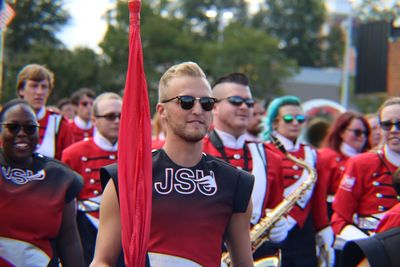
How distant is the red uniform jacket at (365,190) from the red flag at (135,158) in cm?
287

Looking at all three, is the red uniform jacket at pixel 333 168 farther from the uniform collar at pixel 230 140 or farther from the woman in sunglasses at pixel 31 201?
the woman in sunglasses at pixel 31 201

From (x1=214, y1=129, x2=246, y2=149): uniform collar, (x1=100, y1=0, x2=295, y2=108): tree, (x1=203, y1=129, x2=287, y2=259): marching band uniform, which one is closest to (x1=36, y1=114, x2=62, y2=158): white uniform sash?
(x1=203, y1=129, x2=287, y2=259): marching band uniform

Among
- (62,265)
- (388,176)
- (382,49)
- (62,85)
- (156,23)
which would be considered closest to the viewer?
(62,265)

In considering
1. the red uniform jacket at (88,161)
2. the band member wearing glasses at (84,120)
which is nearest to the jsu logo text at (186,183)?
the red uniform jacket at (88,161)

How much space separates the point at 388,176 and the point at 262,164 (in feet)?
3.43

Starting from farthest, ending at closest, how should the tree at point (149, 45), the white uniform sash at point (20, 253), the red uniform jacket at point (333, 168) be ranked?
the tree at point (149, 45), the red uniform jacket at point (333, 168), the white uniform sash at point (20, 253)

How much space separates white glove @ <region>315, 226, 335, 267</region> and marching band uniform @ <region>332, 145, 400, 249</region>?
934 millimetres

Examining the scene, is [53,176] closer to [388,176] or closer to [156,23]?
[388,176]

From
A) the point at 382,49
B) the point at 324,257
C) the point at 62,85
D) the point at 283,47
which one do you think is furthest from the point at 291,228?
the point at 283,47

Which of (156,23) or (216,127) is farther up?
(156,23)

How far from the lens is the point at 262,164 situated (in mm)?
5820

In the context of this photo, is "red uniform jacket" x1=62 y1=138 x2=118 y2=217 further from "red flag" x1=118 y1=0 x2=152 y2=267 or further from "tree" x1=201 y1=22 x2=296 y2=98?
"tree" x1=201 y1=22 x2=296 y2=98

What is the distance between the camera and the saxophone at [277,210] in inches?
220

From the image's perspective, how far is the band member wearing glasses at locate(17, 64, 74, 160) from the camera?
23.1 ft
